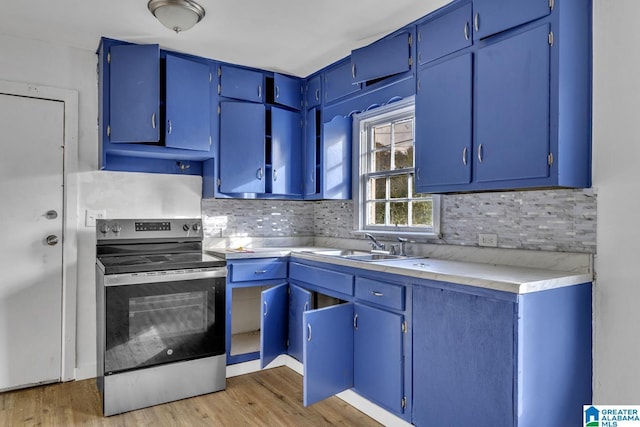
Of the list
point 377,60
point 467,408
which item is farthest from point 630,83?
point 467,408

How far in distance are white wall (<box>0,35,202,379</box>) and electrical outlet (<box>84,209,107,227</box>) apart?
0.03 meters

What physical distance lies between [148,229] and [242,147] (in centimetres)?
95

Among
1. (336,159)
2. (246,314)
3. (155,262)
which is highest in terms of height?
(336,159)

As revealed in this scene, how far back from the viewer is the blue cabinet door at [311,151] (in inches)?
139

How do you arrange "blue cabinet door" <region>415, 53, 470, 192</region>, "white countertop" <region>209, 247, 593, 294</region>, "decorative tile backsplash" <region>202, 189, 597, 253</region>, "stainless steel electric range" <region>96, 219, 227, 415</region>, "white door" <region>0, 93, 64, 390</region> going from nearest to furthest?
"white countertop" <region>209, 247, 593, 294</region> → "decorative tile backsplash" <region>202, 189, 597, 253</region> → "blue cabinet door" <region>415, 53, 470, 192</region> → "stainless steel electric range" <region>96, 219, 227, 415</region> → "white door" <region>0, 93, 64, 390</region>

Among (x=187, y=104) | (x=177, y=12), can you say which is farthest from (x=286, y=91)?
(x=177, y=12)

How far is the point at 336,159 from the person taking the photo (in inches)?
138

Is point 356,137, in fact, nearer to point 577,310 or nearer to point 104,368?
point 577,310

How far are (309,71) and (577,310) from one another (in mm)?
2576

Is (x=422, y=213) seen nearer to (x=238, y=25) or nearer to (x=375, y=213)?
(x=375, y=213)

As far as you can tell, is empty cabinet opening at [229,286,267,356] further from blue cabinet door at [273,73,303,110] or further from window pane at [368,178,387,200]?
blue cabinet door at [273,73,303,110]

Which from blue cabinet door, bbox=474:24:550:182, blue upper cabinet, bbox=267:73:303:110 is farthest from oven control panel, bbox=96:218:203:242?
blue cabinet door, bbox=474:24:550:182

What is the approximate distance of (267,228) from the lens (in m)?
3.78

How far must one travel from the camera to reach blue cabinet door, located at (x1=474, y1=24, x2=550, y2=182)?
6.24 feet
